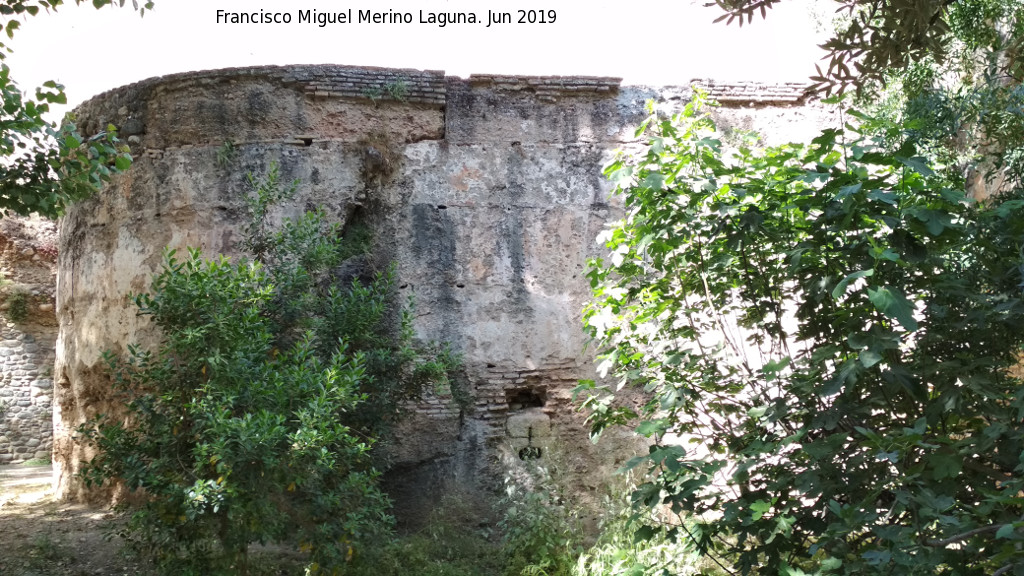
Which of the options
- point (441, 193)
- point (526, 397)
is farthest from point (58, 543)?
point (441, 193)

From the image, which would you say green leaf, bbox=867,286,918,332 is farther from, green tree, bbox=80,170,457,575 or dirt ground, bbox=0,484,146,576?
dirt ground, bbox=0,484,146,576

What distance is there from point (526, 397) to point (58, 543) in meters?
3.35

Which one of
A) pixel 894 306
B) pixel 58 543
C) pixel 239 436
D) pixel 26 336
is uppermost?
pixel 894 306

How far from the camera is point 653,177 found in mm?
3664

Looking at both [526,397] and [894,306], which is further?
[526,397]

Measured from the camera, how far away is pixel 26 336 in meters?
12.7

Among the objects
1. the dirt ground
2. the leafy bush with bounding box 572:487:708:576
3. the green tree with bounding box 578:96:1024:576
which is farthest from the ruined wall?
the green tree with bounding box 578:96:1024:576

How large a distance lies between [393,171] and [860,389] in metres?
4.10

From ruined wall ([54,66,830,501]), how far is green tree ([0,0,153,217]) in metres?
1.19

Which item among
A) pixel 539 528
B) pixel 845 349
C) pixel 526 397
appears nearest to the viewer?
pixel 845 349

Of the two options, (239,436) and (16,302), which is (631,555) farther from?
(16,302)

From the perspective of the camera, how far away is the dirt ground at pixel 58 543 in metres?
5.20

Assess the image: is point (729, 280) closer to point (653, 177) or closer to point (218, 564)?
point (653, 177)

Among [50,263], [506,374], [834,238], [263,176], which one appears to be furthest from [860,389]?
[50,263]
